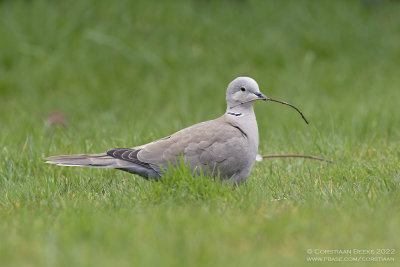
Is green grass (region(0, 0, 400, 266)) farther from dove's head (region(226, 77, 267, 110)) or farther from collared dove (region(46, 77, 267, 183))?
dove's head (region(226, 77, 267, 110))

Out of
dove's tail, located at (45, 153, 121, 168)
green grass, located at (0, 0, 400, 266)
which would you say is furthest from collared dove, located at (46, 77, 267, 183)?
green grass, located at (0, 0, 400, 266)

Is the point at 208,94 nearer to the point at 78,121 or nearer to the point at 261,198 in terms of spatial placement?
the point at 78,121

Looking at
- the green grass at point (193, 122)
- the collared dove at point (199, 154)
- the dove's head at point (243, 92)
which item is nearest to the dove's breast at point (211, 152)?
the collared dove at point (199, 154)

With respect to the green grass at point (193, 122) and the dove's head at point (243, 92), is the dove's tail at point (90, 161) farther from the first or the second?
the dove's head at point (243, 92)

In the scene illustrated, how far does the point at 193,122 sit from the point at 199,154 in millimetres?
3441

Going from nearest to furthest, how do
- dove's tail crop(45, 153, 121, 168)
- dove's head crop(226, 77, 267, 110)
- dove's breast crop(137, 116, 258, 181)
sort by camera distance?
dove's breast crop(137, 116, 258, 181), dove's tail crop(45, 153, 121, 168), dove's head crop(226, 77, 267, 110)

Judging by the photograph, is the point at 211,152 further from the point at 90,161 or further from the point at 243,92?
the point at 90,161

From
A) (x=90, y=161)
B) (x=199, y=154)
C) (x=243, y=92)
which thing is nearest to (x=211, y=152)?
(x=199, y=154)

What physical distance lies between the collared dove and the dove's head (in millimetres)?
206

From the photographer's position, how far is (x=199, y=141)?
15.6 ft

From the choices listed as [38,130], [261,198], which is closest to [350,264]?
[261,198]

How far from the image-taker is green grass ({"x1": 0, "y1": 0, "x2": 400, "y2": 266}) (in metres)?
3.52

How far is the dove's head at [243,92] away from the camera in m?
5.06

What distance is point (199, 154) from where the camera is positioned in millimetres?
4715
